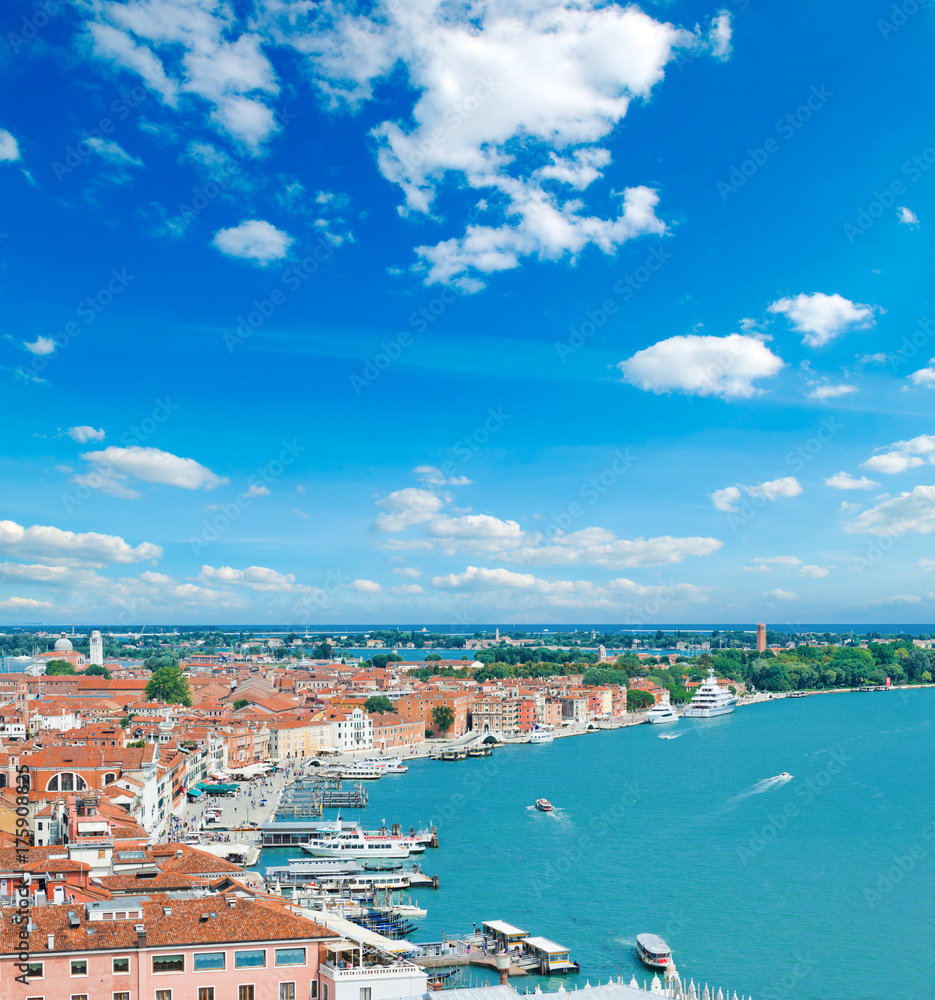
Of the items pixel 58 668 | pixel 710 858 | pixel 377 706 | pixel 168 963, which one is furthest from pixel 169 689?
pixel 168 963

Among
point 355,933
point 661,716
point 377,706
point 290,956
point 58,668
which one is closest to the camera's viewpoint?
point 290,956

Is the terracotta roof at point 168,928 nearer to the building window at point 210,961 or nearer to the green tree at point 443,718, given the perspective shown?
the building window at point 210,961

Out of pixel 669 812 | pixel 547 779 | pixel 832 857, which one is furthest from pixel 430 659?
pixel 832 857

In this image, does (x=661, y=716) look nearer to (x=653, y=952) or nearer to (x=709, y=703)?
(x=709, y=703)

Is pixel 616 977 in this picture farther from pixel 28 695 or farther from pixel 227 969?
pixel 28 695

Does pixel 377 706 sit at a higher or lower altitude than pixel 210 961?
lower
